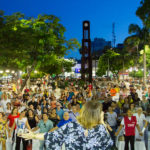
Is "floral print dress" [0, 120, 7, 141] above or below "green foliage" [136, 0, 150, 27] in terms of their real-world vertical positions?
below

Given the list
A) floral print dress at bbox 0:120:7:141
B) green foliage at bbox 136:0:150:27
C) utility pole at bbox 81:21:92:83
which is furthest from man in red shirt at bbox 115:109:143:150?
utility pole at bbox 81:21:92:83

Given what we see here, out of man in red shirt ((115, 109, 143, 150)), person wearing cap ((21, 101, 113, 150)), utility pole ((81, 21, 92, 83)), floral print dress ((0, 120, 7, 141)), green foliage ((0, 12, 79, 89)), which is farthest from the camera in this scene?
utility pole ((81, 21, 92, 83))

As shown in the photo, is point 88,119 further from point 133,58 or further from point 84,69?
point 133,58

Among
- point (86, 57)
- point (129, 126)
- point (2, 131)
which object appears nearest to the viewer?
point (129, 126)

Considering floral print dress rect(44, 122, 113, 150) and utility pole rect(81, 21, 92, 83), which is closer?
floral print dress rect(44, 122, 113, 150)

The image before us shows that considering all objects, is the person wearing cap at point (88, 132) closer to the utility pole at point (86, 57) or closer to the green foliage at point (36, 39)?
the green foliage at point (36, 39)

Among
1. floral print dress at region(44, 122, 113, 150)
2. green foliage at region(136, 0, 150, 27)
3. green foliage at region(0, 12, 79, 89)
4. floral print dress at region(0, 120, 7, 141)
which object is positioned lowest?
floral print dress at region(0, 120, 7, 141)

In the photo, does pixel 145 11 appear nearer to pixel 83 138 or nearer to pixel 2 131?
pixel 2 131

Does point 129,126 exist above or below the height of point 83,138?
below

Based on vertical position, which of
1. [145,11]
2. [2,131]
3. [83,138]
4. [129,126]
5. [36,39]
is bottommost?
[2,131]

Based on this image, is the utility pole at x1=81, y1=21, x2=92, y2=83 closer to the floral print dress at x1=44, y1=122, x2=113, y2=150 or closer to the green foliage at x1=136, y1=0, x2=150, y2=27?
the green foliage at x1=136, y1=0, x2=150, y2=27

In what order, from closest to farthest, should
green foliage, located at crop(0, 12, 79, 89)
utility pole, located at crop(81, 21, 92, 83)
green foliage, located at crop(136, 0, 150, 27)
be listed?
green foliage, located at crop(0, 12, 79, 89), green foliage, located at crop(136, 0, 150, 27), utility pole, located at crop(81, 21, 92, 83)

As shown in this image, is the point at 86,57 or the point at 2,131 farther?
the point at 86,57

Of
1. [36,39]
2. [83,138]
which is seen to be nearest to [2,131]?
[83,138]
